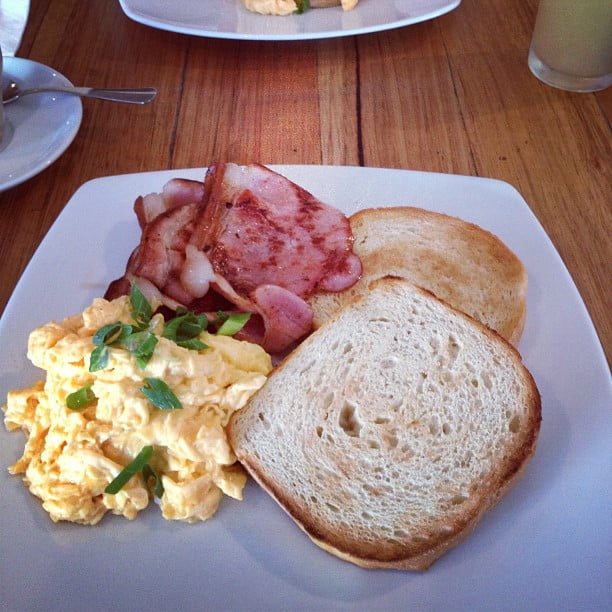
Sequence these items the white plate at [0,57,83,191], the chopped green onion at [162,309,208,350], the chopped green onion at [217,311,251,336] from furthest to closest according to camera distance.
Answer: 1. the white plate at [0,57,83,191]
2. the chopped green onion at [217,311,251,336]
3. the chopped green onion at [162,309,208,350]

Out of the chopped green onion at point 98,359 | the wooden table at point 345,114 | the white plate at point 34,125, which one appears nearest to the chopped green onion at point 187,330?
the chopped green onion at point 98,359

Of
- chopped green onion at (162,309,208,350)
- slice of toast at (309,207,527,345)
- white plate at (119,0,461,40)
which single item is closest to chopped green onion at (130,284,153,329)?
chopped green onion at (162,309,208,350)

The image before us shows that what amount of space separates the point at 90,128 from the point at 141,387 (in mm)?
1658

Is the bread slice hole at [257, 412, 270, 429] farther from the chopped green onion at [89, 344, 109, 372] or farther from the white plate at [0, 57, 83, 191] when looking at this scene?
the white plate at [0, 57, 83, 191]

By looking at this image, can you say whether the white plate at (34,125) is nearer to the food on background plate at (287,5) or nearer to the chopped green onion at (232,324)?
the food on background plate at (287,5)

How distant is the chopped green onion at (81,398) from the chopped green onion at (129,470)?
0.52 ft

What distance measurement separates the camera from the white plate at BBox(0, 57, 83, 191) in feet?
7.49

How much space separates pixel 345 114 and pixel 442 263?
1052 millimetres

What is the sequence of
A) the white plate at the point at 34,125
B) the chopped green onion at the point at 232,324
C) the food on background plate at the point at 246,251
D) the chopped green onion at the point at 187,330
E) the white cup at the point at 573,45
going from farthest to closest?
the white cup at the point at 573,45 → the white plate at the point at 34,125 → the food on background plate at the point at 246,251 → the chopped green onion at the point at 232,324 → the chopped green onion at the point at 187,330

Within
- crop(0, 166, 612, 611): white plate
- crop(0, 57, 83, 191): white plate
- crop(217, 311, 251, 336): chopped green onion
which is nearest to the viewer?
crop(0, 166, 612, 611): white plate

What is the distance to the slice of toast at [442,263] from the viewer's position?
1798 mm

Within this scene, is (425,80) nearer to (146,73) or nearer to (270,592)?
(146,73)

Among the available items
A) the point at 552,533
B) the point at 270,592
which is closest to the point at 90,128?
the point at 270,592

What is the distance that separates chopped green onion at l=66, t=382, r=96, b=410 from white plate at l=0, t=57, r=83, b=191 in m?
1.10
